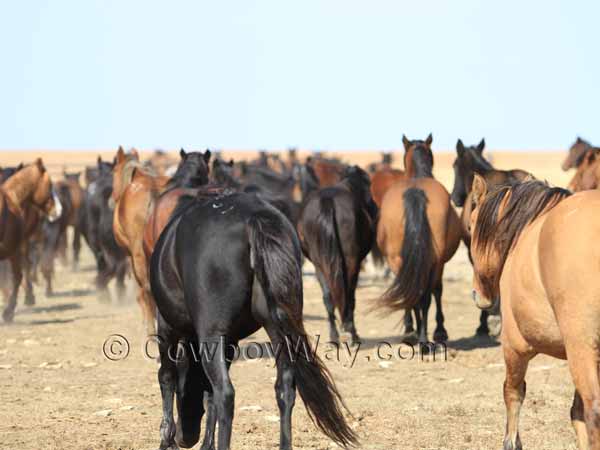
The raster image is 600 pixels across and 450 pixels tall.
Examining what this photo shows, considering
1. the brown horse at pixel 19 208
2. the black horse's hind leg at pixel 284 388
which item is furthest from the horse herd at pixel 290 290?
the brown horse at pixel 19 208

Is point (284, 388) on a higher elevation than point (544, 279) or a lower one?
lower

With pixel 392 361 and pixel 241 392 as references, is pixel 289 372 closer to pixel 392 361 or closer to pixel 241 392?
pixel 241 392

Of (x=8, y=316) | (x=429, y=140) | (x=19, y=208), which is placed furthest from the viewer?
(x=19, y=208)

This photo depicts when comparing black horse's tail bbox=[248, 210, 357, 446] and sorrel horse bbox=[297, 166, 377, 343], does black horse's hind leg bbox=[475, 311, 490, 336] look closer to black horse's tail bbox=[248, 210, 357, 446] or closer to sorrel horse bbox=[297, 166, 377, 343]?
sorrel horse bbox=[297, 166, 377, 343]

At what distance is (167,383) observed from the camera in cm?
628

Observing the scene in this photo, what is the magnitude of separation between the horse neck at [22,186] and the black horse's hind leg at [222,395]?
10091mm

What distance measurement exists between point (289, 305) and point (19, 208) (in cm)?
1010

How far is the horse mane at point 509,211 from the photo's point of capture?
5.60 metres

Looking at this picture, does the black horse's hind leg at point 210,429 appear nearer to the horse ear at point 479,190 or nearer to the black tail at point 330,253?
the horse ear at point 479,190

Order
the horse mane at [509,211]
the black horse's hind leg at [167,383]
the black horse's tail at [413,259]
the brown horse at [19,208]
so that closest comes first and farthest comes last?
the horse mane at [509,211]
the black horse's hind leg at [167,383]
the black horse's tail at [413,259]
the brown horse at [19,208]

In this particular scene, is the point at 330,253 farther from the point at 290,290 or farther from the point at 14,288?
the point at 290,290

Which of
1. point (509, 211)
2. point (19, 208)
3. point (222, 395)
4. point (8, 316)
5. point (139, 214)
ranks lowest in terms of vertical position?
point (8, 316)

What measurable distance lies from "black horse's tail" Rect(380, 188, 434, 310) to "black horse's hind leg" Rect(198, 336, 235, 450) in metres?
5.13

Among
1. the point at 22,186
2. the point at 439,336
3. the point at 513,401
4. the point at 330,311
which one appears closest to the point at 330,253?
the point at 330,311
